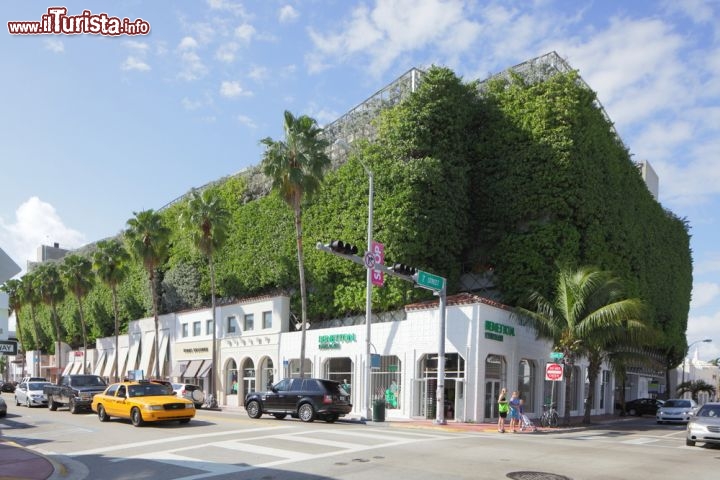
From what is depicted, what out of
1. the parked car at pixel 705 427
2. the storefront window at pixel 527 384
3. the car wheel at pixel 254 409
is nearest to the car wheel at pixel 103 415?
the car wheel at pixel 254 409

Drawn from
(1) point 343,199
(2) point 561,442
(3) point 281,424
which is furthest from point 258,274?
(2) point 561,442

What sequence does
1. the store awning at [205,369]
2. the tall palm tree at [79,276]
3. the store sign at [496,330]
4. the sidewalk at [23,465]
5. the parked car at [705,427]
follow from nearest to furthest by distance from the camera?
the sidewalk at [23,465] → the parked car at [705,427] → the store sign at [496,330] → the store awning at [205,369] → the tall palm tree at [79,276]

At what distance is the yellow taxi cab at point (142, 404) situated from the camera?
861 inches

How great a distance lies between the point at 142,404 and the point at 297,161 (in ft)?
52.8

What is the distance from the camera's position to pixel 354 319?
37.8m

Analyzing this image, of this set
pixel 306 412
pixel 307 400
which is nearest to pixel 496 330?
pixel 307 400

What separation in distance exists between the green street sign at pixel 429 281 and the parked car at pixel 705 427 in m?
10.3

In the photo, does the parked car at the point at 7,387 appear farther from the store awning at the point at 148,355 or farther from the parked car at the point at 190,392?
the parked car at the point at 190,392

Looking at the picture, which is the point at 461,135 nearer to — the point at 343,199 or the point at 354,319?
the point at 343,199

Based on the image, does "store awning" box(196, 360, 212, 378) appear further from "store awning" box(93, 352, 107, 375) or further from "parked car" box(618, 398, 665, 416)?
"parked car" box(618, 398, 665, 416)

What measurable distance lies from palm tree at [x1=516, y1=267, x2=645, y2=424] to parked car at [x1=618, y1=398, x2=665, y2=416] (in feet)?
63.2

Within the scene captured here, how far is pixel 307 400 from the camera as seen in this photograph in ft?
82.9

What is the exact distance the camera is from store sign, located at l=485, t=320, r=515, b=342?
29578 mm

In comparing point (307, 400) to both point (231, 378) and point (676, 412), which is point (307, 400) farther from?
point (676, 412)
